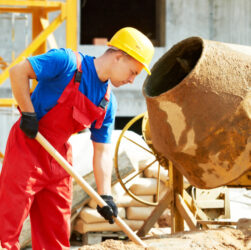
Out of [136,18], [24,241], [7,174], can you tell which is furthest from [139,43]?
[136,18]

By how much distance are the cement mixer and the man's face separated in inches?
10.6

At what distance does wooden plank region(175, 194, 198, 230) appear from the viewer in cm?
480

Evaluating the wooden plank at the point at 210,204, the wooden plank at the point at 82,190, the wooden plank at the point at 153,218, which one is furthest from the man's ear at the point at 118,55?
the wooden plank at the point at 210,204

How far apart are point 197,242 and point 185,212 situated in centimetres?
127

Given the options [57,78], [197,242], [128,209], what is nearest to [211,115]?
[197,242]

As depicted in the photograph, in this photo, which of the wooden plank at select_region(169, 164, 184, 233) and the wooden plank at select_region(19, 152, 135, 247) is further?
the wooden plank at select_region(19, 152, 135, 247)

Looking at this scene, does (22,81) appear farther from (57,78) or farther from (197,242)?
(197,242)

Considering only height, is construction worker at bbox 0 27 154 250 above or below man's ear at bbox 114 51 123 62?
below

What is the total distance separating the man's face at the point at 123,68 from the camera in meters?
3.62

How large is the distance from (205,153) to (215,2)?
24.1 feet

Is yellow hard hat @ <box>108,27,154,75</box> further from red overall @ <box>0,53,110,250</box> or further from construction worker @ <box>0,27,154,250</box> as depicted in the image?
red overall @ <box>0,53,110,250</box>

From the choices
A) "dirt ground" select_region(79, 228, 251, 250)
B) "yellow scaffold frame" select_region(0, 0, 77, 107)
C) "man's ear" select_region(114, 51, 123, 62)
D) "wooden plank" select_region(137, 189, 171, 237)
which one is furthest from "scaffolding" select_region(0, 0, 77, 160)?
"dirt ground" select_region(79, 228, 251, 250)

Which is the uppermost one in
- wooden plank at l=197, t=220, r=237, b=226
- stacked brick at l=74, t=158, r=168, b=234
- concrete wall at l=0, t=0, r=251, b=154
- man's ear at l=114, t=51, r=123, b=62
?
man's ear at l=114, t=51, r=123, b=62

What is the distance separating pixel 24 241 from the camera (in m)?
5.59
